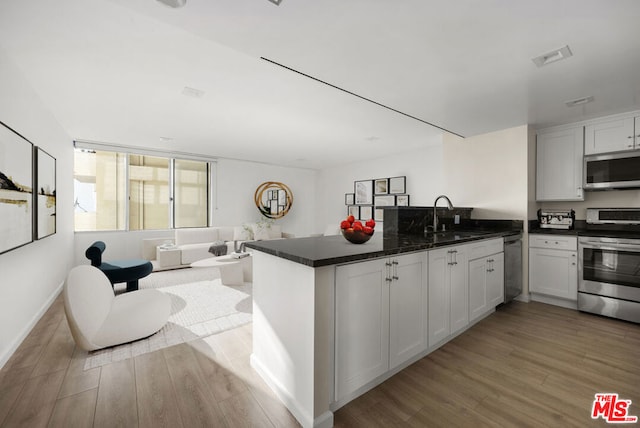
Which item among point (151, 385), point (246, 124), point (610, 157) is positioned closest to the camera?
point (151, 385)

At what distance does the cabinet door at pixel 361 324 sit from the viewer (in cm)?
Result: 158

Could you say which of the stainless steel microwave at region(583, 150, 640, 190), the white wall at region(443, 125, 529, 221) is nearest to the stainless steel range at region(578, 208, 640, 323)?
the stainless steel microwave at region(583, 150, 640, 190)

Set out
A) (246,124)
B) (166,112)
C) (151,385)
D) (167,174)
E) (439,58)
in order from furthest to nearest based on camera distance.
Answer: (167,174), (246,124), (166,112), (439,58), (151,385)

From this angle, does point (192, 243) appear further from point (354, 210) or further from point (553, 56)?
point (553, 56)

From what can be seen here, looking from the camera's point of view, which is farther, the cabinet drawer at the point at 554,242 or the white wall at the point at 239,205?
the white wall at the point at 239,205

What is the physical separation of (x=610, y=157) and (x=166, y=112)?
214 inches

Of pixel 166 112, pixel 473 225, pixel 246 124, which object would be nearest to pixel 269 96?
pixel 246 124

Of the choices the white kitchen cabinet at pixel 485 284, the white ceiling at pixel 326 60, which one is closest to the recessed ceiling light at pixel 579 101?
the white ceiling at pixel 326 60

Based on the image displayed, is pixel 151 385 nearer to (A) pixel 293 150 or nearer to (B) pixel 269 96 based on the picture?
(B) pixel 269 96

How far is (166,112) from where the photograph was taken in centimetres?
349

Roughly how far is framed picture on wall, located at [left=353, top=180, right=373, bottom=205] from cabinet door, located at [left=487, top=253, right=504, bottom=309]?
148 inches

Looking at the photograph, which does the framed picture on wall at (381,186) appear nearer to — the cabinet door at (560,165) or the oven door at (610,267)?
the cabinet door at (560,165)

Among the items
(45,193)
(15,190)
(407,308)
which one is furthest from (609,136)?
(45,193)

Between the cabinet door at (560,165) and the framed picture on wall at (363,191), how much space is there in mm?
3429
